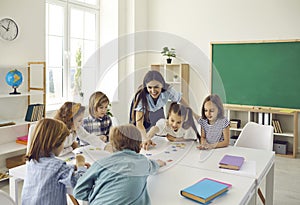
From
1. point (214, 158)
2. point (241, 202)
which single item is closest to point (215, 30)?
point (214, 158)

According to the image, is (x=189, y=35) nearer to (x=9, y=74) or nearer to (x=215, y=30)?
(x=215, y=30)

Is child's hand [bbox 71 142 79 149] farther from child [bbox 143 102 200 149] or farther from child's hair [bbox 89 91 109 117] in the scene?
child [bbox 143 102 200 149]

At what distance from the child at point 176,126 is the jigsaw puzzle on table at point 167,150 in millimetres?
33

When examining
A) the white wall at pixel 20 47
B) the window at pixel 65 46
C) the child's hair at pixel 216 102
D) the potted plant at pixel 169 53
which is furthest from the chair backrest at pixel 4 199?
the potted plant at pixel 169 53

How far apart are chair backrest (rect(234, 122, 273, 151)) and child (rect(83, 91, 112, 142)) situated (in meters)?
1.14

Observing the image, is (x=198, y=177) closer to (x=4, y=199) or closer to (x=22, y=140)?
(x=4, y=199)

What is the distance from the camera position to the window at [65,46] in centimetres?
397

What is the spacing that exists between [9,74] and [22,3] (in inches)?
32.7

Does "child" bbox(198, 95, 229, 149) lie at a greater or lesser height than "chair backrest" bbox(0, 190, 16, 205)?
greater

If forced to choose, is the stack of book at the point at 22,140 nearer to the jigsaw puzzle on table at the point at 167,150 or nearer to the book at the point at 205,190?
the jigsaw puzzle on table at the point at 167,150

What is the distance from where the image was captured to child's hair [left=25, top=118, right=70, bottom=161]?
142cm

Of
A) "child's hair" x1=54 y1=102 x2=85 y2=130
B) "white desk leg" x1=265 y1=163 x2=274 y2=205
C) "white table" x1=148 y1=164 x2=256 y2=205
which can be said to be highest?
"child's hair" x1=54 y1=102 x2=85 y2=130

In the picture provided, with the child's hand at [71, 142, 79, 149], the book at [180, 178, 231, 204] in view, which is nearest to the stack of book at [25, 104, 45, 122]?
the child's hand at [71, 142, 79, 149]

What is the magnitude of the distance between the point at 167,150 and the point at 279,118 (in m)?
2.75
